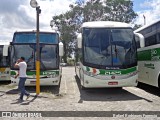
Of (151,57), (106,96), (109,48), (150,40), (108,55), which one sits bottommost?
(106,96)

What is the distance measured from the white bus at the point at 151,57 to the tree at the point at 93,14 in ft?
126

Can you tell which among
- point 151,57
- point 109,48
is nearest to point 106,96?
point 109,48

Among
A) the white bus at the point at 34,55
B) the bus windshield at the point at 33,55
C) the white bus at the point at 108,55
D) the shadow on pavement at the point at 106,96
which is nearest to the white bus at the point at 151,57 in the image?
the white bus at the point at 108,55

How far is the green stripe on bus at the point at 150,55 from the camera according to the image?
40.4ft

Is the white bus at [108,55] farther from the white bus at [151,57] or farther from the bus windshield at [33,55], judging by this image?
the bus windshield at [33,55]

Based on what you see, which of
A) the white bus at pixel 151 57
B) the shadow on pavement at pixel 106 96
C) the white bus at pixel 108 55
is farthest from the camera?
the white bus at pixel 151 57

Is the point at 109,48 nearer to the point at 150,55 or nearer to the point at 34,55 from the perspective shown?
the point at 150,55

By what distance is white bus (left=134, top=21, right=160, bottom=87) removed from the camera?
12484 millimetres

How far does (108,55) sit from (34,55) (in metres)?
4.16

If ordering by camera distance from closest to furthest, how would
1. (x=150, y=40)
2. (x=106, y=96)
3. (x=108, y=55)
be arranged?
(x=108, y=55), (x=106, y=96), (x=150, y=40)

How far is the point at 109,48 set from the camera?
12367 millimetres

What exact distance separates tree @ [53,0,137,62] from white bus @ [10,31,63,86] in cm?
3906

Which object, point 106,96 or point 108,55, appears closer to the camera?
point 108,55

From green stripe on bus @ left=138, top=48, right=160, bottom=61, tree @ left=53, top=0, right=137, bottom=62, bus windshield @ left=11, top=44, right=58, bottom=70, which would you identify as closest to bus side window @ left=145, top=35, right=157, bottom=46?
green stripe on bus @ left=138, top=48, right=160, bottom=61
